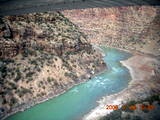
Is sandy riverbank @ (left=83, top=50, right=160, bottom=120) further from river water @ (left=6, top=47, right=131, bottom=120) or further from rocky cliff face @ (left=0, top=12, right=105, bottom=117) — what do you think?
rocky cliff face @ (left=0, top=12, right=105, bottom=117)

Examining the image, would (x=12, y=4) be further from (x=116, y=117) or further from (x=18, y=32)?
(x=18, y=32)

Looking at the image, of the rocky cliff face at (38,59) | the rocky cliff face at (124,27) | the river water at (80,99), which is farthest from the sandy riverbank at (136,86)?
the rocky cliff face at (124,27)

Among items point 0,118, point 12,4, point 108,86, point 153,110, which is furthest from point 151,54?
point 12,4

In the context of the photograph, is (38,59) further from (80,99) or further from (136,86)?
(136,86)

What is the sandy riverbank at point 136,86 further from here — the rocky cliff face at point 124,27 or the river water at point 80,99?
the rocky cliff face at point 124,27

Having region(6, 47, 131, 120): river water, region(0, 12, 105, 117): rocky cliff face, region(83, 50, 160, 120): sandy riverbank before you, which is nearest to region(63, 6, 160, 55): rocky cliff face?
region(83, 50, 160, 120): sandy riverbank

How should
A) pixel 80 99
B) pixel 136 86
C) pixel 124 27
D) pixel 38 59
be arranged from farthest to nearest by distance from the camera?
pixel 124 27 < pixel 136 86 < pixel 38 59 < pixel 80 99

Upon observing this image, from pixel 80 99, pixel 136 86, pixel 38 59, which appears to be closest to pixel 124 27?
pixel 136 86
